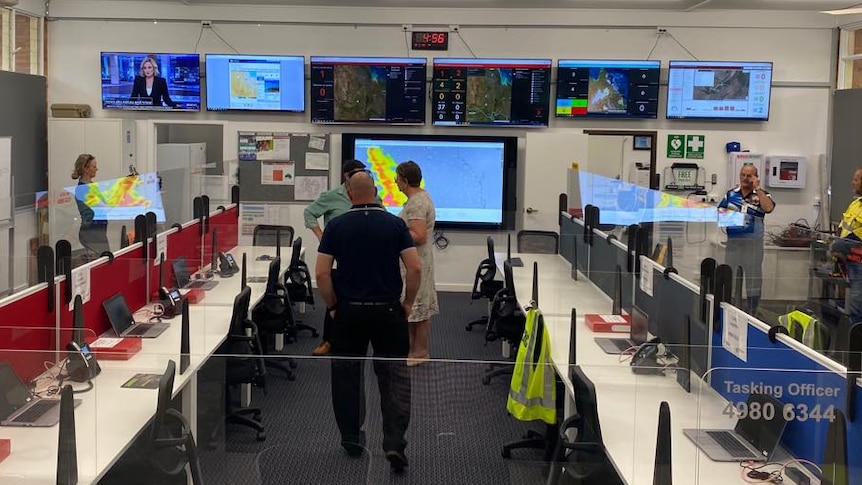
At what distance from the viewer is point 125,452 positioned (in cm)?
279

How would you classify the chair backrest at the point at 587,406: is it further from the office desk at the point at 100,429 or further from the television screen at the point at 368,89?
the television screen at the point at 368,89

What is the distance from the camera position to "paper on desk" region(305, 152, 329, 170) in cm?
902

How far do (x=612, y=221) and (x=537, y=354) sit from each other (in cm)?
255

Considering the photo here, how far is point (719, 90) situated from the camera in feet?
28.8

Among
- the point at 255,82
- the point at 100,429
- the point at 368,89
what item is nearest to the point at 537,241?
the point at 368,89

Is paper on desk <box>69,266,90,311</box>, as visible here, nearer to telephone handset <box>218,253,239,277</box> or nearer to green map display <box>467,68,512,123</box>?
telephone handset <box>218,253,239,277</box>

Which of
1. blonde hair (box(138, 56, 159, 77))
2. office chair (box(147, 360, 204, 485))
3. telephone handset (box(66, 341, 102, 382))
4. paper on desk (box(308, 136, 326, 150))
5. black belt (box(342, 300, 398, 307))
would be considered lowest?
office chair (box(147, 360, 204, 485))

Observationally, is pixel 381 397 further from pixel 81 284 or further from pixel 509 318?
pixel 509 318

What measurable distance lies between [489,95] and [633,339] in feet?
16.0

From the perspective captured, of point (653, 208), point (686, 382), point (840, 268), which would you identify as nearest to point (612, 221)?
point (653, 208)

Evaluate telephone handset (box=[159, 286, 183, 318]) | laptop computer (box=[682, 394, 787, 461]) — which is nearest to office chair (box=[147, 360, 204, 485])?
laptop computer (box=[682, 394, 787, 461])

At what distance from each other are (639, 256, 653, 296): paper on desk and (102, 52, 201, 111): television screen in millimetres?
5825

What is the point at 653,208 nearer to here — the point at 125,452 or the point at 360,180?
the point at 360,180

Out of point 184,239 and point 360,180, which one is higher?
point 360,180
